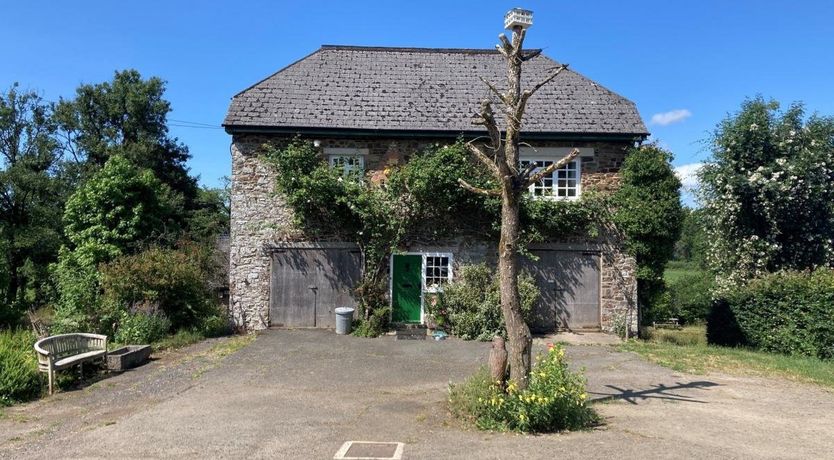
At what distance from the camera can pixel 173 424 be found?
6930 mm

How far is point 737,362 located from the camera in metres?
11.4

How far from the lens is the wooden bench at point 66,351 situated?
9.13m

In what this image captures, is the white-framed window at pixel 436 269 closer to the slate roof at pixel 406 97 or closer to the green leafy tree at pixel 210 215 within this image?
the slate roof at pixel 406 97

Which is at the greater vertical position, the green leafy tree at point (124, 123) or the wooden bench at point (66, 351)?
the green leafy tree at point (124, 123)

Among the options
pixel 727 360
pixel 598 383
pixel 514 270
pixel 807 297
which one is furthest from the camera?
pixel 807 297

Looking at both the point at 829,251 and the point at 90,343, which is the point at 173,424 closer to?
the point at 90,343

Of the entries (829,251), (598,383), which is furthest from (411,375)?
(829,251)

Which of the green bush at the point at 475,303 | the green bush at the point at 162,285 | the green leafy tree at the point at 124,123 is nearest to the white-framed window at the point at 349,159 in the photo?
the green bush at the point at 475,303

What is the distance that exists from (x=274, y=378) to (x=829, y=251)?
14.9m

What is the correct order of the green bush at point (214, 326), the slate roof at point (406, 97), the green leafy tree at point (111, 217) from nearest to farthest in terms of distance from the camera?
1. the green bush at point (214, 326)
2. the slate roof at point (406, 97)
3. the green leafy tree at point (111, 217)

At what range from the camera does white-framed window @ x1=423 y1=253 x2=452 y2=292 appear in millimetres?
14914

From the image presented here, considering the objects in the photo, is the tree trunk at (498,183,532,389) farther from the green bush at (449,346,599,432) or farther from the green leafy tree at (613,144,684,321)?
the green leafy tree at (613,144,684,321)

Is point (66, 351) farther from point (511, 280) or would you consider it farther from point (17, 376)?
point (511, 280)

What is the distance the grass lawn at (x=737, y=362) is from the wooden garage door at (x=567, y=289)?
1.72 m
